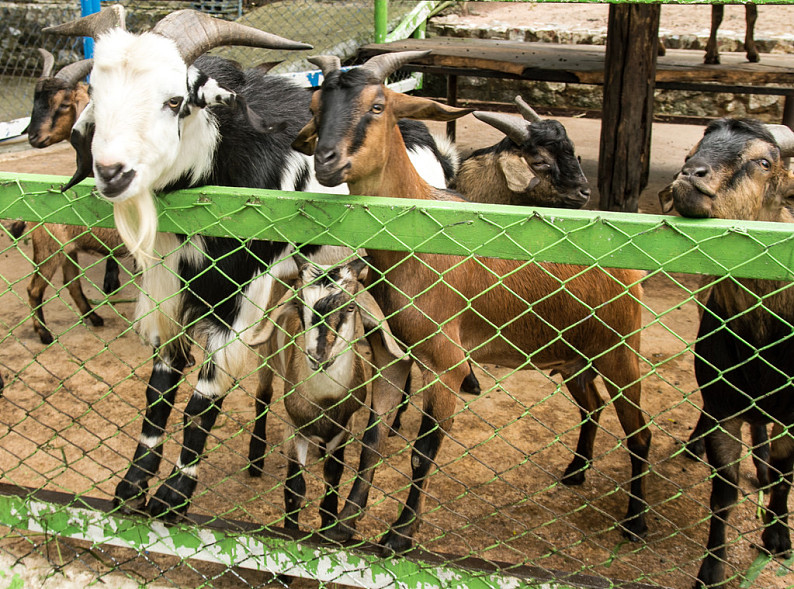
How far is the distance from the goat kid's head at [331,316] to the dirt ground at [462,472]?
0.28 metres

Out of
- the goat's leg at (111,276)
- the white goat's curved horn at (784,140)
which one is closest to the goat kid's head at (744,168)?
the white goat's curved horn at (784,140)

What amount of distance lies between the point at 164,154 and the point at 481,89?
8259mm

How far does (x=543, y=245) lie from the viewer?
1.87 meters

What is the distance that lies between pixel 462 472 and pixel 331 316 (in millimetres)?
1113

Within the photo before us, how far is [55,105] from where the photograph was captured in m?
4.34

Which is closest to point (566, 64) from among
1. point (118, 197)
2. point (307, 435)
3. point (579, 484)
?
point (579, 484)

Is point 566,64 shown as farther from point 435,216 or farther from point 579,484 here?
point 435,216

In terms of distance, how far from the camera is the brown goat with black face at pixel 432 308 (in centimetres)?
252

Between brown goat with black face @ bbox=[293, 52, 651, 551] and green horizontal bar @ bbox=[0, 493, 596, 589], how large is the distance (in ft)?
0.58

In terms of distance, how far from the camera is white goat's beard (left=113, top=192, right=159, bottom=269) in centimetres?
234

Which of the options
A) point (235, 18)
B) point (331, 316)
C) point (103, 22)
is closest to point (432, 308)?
point (331, 316)

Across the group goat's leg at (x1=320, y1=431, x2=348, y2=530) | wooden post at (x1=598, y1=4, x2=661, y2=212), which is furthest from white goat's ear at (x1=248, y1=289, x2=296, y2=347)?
wooden post at (x1=598, y1=4, x2=661, y2=212)

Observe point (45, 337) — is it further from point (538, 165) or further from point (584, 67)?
point (584, 67)

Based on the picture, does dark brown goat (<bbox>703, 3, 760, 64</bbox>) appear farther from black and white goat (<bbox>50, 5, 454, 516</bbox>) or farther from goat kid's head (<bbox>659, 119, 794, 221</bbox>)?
black and white goat (<bbox>50, 5, 454, 516</bbox>)
